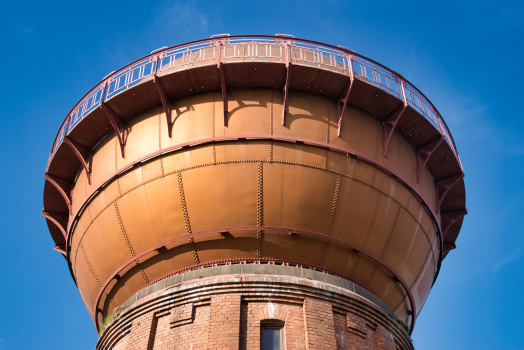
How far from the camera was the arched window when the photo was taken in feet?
34.8

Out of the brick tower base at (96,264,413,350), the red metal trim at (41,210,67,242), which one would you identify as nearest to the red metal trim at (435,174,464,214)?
the brick tower base at (96,264,413,350)

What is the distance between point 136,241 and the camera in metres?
12.2

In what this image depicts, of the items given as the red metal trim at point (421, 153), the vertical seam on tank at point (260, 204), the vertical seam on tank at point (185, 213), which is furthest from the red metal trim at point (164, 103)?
the red metal trim at point (421, 153)

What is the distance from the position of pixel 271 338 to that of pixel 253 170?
3.47 m

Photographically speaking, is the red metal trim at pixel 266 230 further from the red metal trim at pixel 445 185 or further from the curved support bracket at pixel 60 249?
the curved support bracket at pixel 60 249

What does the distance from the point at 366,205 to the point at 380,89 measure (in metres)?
2.73

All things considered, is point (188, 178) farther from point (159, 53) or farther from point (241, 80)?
point (159, 53)

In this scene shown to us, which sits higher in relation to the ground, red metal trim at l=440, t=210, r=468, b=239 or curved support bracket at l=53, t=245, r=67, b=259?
red metal trim at l=440, t=210, r=468, b=239

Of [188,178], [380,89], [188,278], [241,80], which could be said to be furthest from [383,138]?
[188,278]

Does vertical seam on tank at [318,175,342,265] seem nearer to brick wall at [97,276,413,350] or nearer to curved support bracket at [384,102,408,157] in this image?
brick wall at [97,276,413,350]

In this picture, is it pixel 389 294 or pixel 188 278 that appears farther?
pixel 389 294

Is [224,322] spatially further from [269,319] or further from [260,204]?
[260,204]

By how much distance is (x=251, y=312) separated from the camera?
11.0m

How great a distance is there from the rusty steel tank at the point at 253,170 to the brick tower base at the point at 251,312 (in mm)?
455
